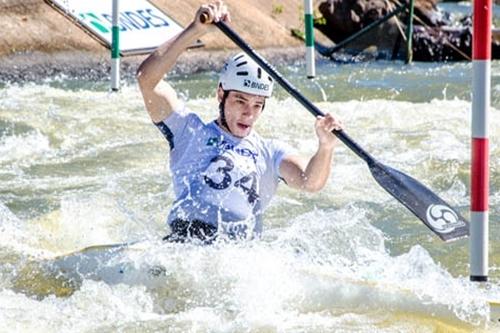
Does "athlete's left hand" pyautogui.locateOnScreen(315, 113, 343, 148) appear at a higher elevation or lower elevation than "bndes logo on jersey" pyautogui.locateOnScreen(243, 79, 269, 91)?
lower

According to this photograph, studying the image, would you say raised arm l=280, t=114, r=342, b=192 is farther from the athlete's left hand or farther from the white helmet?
the white helmet

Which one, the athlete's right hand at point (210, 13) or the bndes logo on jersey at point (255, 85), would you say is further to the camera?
the bndes logo on jersey at point (255, 85)

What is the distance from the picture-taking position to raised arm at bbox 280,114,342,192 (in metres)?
5.47

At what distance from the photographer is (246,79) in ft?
18.6

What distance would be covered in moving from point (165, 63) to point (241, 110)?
427 mm

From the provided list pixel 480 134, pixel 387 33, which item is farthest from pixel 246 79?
pixel 387 33

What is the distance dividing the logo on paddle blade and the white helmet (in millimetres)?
914

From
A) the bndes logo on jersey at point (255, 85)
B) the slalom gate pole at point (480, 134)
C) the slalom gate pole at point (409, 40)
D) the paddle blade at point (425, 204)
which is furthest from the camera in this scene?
the slalom gate pole at point (409, 40)

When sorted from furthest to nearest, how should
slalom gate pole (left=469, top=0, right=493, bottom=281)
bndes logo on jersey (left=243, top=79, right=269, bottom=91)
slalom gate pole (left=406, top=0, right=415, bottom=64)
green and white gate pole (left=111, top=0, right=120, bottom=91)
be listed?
slalom gate pole (left=406, top=0, right=415, bottom=64), green and white gate pole (left=111, top=0, right=120, bottom=91), bndes logo on jersey (left=243, top=79, right=269, bottom=91), slalom gate pole (left=469, top=0, right=493, bottom=281)

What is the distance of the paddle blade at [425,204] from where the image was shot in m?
5.41

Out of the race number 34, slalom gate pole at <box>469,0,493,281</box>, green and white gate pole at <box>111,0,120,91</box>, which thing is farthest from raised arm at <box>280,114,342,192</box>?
green and white gate pole at <box>111,0,120,91</box>

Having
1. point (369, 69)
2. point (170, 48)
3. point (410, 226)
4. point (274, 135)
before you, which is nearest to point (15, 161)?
point (274, 135)

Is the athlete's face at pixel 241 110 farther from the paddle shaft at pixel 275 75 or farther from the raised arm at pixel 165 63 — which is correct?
the raised arm at pixel 165 63

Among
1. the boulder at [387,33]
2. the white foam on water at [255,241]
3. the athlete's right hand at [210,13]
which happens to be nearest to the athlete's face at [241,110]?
the athlete's right hand at [210,13]
